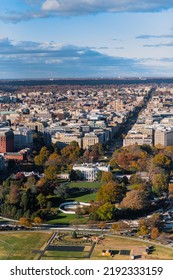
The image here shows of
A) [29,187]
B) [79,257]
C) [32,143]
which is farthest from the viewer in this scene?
[32,143]

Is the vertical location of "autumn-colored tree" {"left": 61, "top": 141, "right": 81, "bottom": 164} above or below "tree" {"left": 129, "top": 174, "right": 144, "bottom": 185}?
above

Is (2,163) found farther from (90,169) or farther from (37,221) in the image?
(37,221)

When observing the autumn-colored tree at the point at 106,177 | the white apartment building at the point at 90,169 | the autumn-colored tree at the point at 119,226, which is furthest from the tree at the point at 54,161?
the autumn-colored tree at the point at 119,226

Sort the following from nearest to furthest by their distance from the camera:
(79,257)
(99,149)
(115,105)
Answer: (79,257) < (99,149) < (115,105)

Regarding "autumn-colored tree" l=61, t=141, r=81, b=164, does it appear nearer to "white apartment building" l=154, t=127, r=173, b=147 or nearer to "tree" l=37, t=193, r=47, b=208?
"white apartment building" l=154, t=127, r=173, b=147

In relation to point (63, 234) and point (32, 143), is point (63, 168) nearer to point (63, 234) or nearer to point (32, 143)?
point (32, 143)

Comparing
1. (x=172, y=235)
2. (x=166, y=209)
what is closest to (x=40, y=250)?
(x=172, y=235)

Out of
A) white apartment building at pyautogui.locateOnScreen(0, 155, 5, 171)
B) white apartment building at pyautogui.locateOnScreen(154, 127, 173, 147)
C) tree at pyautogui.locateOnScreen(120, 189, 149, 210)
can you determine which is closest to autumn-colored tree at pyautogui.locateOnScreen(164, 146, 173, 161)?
white apartment building at pyautogui.locateOnScreen(154, 127, 173, 147)
